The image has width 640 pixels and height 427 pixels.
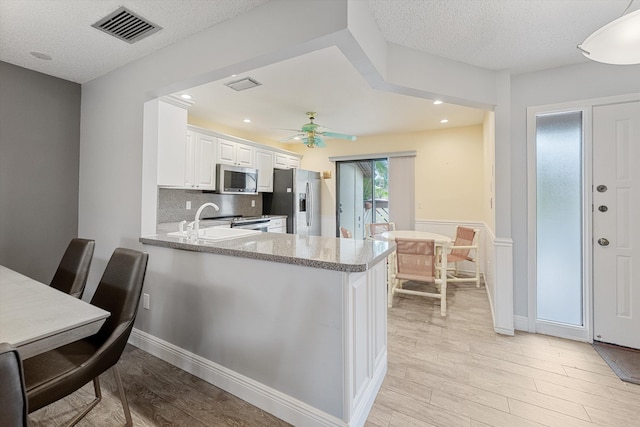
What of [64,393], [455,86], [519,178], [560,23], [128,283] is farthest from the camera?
[519,178]

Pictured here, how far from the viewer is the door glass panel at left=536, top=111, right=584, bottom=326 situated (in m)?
2.59

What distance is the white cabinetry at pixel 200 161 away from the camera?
3783 mm

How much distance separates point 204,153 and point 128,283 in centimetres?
279

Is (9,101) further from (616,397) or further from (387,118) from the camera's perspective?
(616,397)

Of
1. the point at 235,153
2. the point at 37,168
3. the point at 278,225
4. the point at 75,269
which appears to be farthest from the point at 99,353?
the point at 278,225

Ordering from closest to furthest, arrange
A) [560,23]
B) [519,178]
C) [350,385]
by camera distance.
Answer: [350,385]
[560,23]
[519,178]

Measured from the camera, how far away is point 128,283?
1610mm

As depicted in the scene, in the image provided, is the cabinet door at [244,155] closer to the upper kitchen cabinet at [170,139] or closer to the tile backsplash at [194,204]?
the tile backsplash at [194,204]

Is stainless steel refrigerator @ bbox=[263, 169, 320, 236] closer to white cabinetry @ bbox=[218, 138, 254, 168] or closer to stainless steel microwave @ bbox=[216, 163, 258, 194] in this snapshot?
stainless steel microwave @ bbox=[216, 163, 258, 194]

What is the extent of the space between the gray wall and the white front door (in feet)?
16.8

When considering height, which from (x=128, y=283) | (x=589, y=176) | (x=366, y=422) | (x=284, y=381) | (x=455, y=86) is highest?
(x=455, y=86)

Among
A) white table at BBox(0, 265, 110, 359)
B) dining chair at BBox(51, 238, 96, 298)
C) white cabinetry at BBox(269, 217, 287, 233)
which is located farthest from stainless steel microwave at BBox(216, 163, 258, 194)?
white table at BBox(0, 265, 110, 359)

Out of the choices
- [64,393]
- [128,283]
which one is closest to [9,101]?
[128,283]

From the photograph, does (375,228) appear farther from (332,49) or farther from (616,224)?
(332,49)
